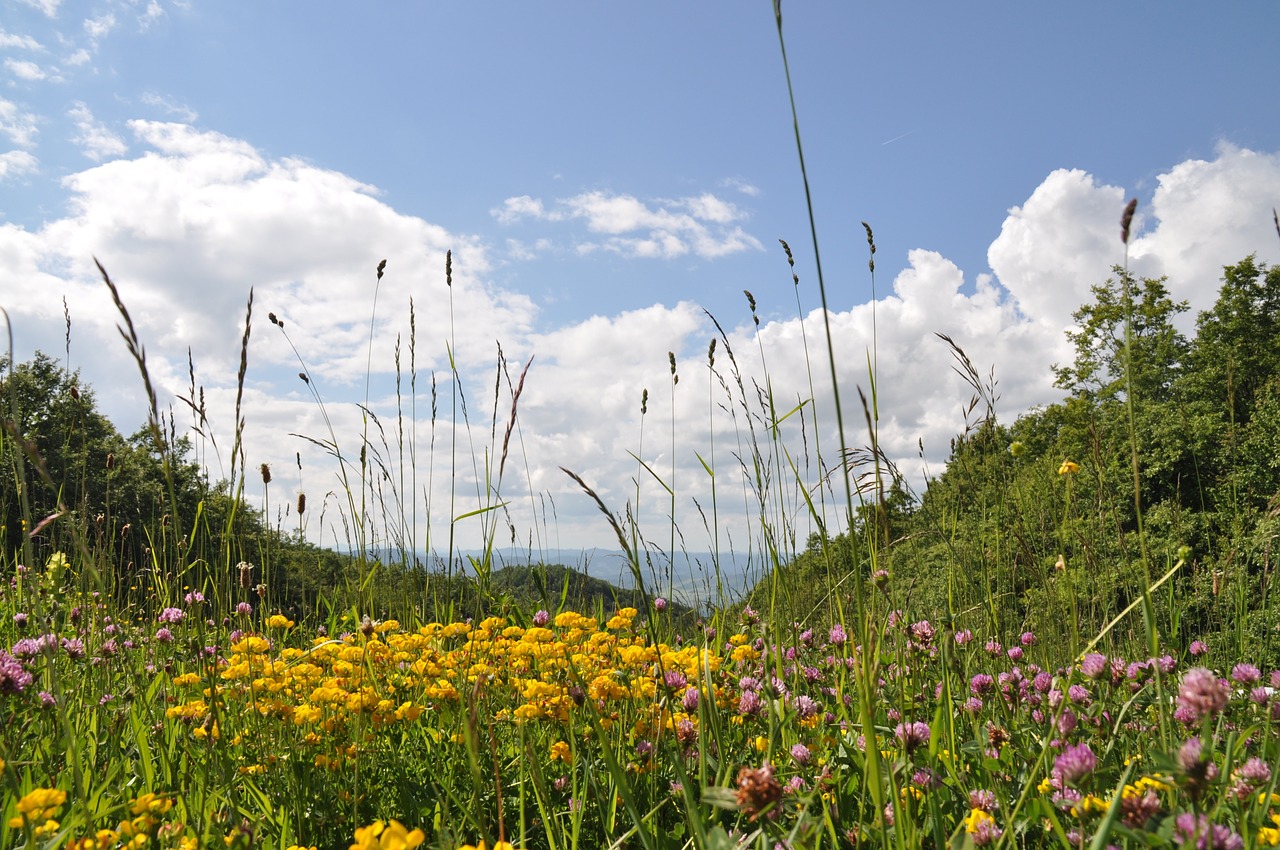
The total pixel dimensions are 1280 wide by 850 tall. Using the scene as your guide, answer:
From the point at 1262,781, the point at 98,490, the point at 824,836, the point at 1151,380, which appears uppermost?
the point at 1151,380

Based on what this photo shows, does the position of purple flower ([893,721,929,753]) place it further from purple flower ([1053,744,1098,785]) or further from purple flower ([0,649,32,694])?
purple flower ([0,649,32,694])

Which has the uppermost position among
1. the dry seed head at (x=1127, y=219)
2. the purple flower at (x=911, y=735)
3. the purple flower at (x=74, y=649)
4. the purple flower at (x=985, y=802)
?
the dry seed head at (x=1127, y=219)

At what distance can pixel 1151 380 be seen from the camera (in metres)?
25.2

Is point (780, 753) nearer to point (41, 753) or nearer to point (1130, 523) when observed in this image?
point (41, 753)

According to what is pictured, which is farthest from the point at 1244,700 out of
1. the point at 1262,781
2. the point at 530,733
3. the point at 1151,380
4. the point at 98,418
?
the point at 98,418

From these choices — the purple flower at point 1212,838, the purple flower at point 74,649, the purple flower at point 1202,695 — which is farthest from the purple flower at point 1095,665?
the purple flower at point 74,649

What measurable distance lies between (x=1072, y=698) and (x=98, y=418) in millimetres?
36371

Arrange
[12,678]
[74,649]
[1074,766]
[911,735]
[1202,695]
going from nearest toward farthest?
[1202,695], [1074,766], [911,735], [12,678], [74,649]

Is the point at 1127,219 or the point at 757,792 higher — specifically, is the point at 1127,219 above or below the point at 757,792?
above

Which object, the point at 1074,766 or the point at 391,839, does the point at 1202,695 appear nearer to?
the point at 1074,766

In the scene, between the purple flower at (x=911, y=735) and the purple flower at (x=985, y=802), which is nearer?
the purple flower at (x=911, y=735)

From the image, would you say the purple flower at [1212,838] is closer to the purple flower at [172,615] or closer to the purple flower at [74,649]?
the purple flower at [74,649]

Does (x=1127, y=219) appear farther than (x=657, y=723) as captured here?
No

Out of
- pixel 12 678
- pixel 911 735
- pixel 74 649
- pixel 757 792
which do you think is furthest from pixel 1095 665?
pixel 74 649
